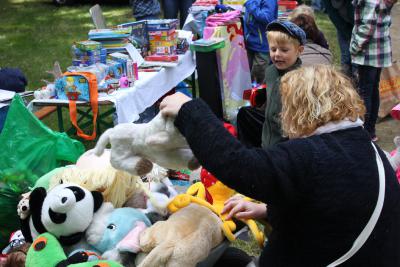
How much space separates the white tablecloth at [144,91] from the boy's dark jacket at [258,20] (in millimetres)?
792

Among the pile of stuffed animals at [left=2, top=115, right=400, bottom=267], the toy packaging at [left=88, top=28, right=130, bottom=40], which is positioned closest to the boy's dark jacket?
the toy packaging at [left=88, top=28, right=130, bottom=40]

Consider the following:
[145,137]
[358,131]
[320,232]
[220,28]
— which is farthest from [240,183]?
[220,28]

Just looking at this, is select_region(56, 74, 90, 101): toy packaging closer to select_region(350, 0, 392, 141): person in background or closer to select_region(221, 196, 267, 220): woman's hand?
select_region(221, 196, 267, 220): woman's hand

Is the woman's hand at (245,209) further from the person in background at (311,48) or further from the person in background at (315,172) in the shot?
the person in background at (311,48)

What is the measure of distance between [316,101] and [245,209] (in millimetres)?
605

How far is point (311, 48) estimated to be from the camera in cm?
421

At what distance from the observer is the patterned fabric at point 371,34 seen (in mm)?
4590

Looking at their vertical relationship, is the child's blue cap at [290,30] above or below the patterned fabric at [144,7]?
above

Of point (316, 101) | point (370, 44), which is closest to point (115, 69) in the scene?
point (370, 44)

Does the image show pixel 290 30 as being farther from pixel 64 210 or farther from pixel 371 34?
pixel 64 210

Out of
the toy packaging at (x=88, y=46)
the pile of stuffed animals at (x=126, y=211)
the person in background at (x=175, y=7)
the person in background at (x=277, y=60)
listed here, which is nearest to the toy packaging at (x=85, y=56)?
the toy packaging at (x=88, y=46)

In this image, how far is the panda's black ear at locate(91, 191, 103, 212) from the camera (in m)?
2.40

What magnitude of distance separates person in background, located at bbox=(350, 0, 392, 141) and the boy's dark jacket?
1082mm

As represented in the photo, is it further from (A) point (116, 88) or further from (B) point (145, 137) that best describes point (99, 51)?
(B) point (145, 137)
